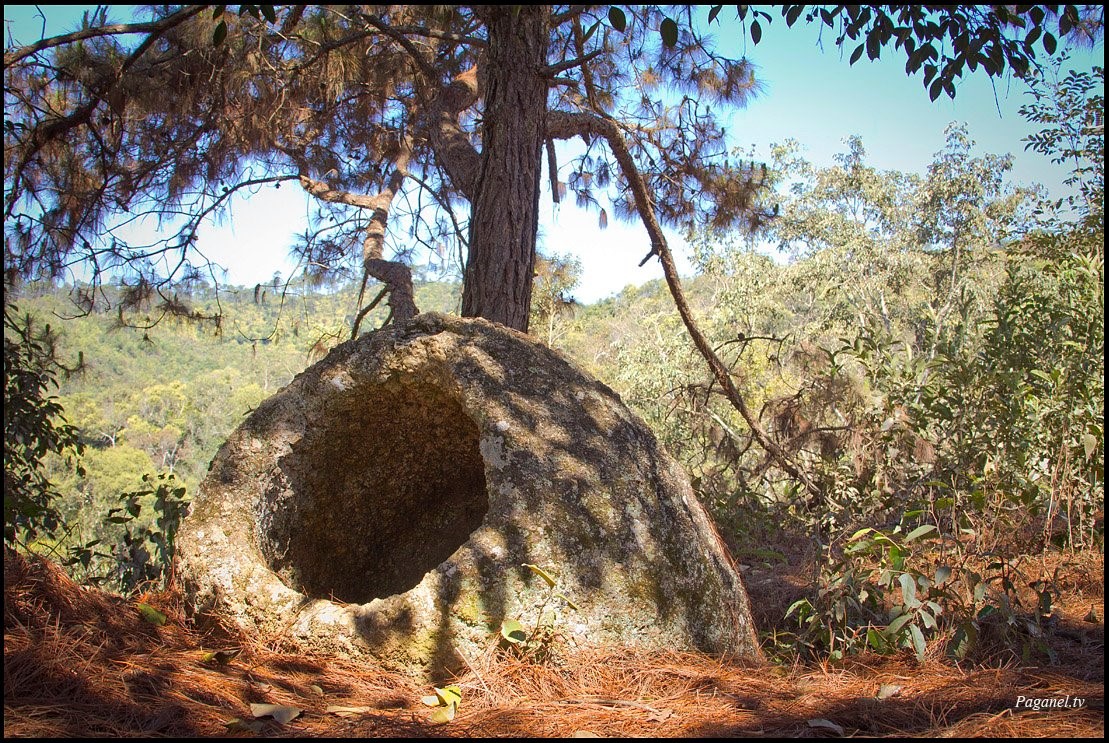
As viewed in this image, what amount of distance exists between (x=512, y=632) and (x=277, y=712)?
2.21 feet

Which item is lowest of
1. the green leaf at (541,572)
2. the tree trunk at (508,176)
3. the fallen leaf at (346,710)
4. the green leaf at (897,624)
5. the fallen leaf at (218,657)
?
the fallen leaf at (346,710)

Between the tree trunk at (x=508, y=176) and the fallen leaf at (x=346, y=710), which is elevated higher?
the tree trunk at (x=508, y=176)

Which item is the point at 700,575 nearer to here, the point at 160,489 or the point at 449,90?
the point at 160,489

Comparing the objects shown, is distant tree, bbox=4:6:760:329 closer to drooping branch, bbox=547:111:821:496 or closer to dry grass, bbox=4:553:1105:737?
drooping branch, bbox=547:111:821:496

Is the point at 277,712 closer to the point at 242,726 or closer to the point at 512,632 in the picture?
the point at 242,726

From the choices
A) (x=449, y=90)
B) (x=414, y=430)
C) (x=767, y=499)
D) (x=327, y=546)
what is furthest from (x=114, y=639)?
(x=767, y=499)

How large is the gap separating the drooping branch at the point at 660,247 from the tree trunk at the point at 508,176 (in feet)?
1.35

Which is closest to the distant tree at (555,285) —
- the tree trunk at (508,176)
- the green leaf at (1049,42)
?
the tree trunk at (508,176)

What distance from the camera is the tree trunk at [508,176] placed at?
13.2 feet

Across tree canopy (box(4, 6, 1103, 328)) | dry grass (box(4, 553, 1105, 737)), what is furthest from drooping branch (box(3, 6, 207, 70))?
dry grass (box(4, 553, 1105, 737))

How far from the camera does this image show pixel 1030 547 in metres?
3.76

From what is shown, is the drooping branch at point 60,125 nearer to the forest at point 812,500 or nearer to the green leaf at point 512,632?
the forest at point 812,500

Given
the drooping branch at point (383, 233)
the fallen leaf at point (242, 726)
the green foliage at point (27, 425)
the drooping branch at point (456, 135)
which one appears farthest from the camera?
the drooping branch at point (383, 233)

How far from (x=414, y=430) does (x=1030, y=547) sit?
10.5 feet
